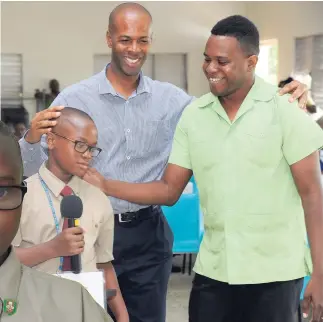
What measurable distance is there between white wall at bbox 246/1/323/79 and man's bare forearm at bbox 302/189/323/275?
27.3ft

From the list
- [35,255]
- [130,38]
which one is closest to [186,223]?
[130,38]

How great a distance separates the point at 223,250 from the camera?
2109 mm

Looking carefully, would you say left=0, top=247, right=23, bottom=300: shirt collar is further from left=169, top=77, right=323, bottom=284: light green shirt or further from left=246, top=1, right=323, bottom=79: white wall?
left=246, top=1, right=323, bottom=79: white wall

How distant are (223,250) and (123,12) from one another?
3.08 ft

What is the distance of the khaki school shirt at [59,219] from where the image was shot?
6.38 ft

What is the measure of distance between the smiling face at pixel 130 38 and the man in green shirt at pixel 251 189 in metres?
0.36

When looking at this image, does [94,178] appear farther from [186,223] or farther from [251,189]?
[186,223]

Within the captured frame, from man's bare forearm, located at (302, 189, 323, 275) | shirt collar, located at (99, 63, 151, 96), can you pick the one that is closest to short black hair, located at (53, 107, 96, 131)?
shirt collar, located at (99, 63, 151, 96)

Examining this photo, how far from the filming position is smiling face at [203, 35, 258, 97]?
2029mm

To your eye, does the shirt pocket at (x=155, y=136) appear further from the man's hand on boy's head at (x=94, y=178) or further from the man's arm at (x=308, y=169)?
the man's arm at (x=308, y=169)

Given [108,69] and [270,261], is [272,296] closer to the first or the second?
[270,261]

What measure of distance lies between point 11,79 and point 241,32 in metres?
11.2

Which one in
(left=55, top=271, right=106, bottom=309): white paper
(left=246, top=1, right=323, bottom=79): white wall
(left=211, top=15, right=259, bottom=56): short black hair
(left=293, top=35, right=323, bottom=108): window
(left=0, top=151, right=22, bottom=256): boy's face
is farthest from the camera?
(left=246, top=1, right=323, bottom=79): white wall

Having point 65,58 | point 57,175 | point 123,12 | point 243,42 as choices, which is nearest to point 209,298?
point 57,175
